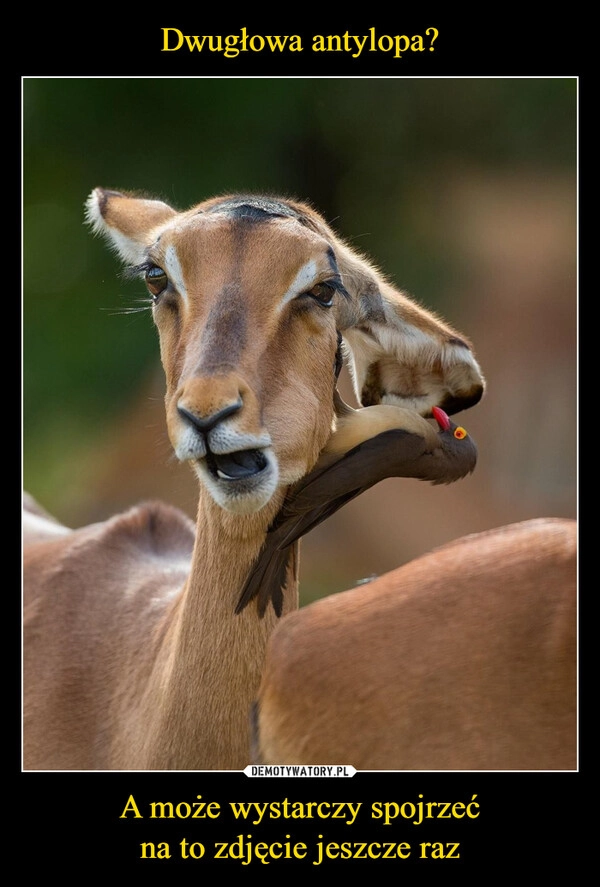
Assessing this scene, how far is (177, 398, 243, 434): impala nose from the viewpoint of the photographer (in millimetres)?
3205

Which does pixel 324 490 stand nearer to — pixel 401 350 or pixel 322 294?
pixel 322 294

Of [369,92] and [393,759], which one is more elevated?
[369,92]

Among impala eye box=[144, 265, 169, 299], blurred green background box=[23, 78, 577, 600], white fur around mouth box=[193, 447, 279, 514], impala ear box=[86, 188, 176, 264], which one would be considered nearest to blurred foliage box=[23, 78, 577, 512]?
blurred green background box=[23, 78, 577, 600]

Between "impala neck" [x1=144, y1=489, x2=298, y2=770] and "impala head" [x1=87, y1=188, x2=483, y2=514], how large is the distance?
37 centimetres

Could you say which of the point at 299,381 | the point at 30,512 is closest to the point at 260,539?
the point at 299,381

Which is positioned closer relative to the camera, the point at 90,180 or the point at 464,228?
the point at 90,180

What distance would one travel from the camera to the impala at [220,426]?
344 centimetres

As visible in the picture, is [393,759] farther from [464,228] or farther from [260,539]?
[464,228]

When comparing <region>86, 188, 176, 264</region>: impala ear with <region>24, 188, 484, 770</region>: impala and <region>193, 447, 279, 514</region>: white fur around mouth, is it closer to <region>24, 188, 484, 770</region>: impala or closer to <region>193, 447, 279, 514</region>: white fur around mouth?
<region>24, 188, 484, 770</region>: impala

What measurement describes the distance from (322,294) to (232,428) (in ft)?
2.72

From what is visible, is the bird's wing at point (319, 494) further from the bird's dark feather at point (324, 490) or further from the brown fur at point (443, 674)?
the brown fur at point (443, 674)

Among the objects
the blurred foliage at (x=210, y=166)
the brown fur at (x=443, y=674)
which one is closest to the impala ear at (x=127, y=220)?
the brown fur at (x=443, y=674)

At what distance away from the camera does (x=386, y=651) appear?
2588mm
